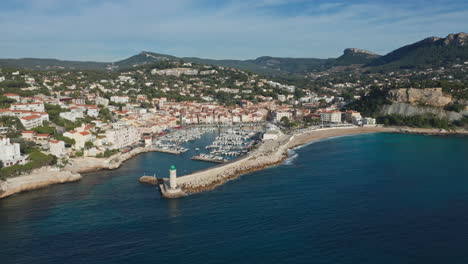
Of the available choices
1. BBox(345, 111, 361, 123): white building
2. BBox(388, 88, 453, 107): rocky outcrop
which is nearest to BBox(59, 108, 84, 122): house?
BBox(345, 111, 361, 123): white building

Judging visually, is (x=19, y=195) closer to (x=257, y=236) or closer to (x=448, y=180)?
(x=257, y=236)

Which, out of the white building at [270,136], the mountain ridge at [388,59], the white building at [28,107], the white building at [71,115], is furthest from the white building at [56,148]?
the mountain ridge at [388,59]

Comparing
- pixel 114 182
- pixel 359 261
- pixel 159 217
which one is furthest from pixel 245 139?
pixel 359 261

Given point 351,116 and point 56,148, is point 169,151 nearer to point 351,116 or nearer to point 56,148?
point 56,148

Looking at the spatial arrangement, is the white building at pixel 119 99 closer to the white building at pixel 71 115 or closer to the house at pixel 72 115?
the house at pixel 72 115

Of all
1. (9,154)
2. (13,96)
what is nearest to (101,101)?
(13,96)

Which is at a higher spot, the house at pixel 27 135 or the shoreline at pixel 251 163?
the house at pixel 27 135
